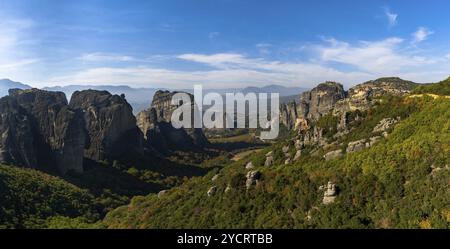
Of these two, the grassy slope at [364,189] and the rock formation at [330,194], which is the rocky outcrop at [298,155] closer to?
the grassy slope at [364,189]

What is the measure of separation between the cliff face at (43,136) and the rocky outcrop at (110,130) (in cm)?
1248

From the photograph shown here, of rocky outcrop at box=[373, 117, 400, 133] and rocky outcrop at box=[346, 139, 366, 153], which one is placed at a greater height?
rocky outcrop at box=[373, 117, 400, 133]

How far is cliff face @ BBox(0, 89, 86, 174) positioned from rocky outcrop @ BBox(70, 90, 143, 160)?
40.9 feet

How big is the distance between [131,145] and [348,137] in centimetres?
13095

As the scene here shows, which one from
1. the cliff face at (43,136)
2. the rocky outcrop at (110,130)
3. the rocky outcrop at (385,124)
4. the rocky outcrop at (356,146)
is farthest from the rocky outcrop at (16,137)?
the rocky outcrop at (385,124)

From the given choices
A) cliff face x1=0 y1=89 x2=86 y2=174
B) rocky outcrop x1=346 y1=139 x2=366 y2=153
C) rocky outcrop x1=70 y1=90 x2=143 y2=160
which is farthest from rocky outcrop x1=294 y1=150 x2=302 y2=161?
rocky outcrop x1=70 y1=90 x2=143 y2=160

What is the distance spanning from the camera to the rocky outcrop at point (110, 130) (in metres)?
171

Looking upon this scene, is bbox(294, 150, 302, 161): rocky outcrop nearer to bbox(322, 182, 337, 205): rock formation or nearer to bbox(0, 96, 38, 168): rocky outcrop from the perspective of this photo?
bbox(322, 182, 337, 205): rock formation

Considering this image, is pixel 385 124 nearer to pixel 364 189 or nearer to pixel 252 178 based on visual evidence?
pixel 364 189

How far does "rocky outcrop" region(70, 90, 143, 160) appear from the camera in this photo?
171375 millimetres

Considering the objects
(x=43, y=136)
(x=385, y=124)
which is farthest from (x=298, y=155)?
(x=43, y=136)
